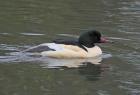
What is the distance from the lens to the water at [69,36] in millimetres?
15602

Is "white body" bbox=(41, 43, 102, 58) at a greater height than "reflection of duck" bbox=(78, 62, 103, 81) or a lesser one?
greater

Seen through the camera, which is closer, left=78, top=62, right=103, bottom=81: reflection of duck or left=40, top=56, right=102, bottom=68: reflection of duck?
left=78, top=62, right=103, bottom=81: reflection of duck

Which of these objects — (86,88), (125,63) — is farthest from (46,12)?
(86,88)

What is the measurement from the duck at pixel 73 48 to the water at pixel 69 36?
0.99 feet

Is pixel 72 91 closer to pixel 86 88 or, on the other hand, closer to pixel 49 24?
pixel 86 88

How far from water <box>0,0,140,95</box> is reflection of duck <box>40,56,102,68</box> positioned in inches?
2.1

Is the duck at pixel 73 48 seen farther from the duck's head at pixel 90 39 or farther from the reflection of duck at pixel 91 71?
the reflection of duck at pixel 91 71

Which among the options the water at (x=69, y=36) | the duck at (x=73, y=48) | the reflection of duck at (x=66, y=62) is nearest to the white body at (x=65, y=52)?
the duck at (x=73, y=48)

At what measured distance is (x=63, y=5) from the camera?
97.3ft

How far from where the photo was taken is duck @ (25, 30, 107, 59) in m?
19.2

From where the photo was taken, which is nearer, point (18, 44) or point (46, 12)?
point (18, 44)

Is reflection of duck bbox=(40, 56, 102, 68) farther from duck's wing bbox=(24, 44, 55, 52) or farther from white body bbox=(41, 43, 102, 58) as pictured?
duck's wing bbox=(24, 44, 55, 52)

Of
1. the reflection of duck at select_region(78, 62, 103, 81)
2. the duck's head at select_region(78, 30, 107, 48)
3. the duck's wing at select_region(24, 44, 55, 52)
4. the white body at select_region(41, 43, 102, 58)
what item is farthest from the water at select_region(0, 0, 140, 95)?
the duck's head at select_region(78, 30, 107, 48)

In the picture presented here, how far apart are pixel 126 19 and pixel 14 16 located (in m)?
4.21
